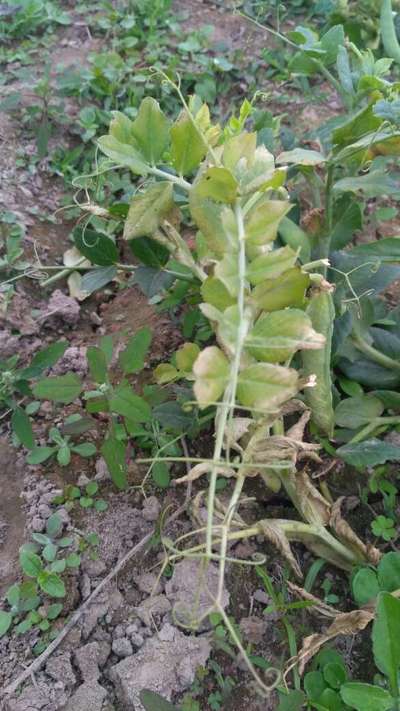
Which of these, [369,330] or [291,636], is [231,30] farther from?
[291,636]

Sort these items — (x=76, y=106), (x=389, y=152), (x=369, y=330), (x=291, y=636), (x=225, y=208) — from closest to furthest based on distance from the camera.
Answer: (x=225, y=208)
(x=291, y=636)
(x=389, y=152)
(x=369, y=330)
(x=76, y=106)

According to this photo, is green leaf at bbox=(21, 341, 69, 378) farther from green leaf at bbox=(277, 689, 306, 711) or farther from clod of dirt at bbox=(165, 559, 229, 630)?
green leaf at bbox=(277, 689, 306, 711)

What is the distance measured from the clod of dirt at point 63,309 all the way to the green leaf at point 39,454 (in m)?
0.39

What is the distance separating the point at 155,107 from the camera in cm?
111

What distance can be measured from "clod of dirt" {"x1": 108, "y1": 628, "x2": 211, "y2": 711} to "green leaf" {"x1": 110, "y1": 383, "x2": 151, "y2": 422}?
353 mm

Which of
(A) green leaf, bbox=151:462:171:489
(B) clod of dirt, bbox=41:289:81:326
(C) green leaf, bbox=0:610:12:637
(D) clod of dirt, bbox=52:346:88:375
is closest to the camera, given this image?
(C) green leaf, bbox=0:610:12:637

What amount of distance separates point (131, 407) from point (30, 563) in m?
0.31

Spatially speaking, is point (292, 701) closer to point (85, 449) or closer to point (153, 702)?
point (153, 702)

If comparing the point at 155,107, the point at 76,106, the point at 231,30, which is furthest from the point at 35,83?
the point at 155,107

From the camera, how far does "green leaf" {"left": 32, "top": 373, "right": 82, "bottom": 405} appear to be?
1272mm

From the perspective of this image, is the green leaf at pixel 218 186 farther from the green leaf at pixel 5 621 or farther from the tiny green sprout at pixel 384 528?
the green leaf at pixel 5 621

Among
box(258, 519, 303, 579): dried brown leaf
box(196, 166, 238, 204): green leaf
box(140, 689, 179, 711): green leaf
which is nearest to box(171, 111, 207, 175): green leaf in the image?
box(196, 166, 238, 204): green leaf

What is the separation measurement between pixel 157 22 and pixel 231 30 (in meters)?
0.25

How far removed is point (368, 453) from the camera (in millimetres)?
1223
